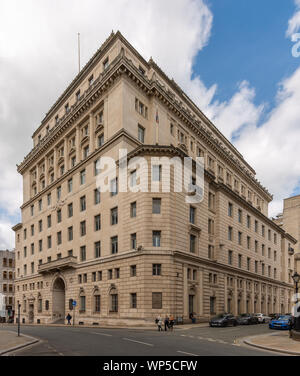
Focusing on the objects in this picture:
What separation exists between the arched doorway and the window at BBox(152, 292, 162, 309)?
72.5 ft

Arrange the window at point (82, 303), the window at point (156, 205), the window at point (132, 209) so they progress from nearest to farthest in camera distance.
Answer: the window at point (156, 205) < the window at point (132, 209) < the window at point (82, 303)

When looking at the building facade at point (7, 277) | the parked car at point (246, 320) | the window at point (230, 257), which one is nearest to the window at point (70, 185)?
the window at point (230, 257)

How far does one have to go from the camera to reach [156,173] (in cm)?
4244

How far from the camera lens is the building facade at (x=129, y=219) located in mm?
41250

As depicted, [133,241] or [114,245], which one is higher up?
[133,241]

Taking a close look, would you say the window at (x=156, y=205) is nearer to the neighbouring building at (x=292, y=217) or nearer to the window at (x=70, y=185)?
the window at (x=70, y=185)

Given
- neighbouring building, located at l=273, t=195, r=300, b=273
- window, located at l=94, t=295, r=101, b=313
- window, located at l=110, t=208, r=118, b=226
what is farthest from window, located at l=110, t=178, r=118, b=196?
neighbouring building, located at l=273, t=195, r=300, b=273

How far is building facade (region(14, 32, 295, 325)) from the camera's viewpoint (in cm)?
4125

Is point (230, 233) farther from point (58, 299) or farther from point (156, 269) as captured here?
point (58, 299)

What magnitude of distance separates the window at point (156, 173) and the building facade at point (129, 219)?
0.16 metres

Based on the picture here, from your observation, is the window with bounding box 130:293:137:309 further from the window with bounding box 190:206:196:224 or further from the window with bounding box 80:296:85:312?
the window with bounding box 190:206:196:224

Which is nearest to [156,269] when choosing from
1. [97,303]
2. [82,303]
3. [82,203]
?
[97,303]

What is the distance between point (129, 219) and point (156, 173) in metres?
6.26

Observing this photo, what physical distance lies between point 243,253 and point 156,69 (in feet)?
112
